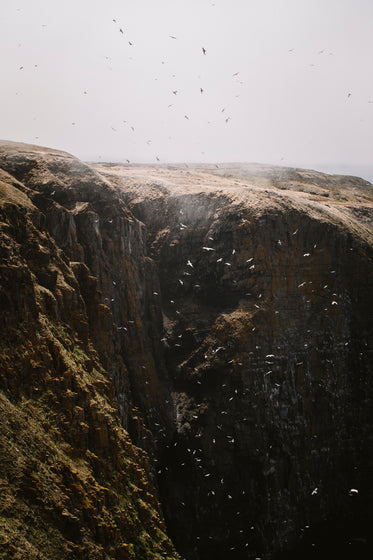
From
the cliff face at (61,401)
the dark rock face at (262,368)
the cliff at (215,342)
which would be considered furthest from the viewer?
the dark rock face at (262,368)

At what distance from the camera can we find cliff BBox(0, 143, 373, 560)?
11.8 metres

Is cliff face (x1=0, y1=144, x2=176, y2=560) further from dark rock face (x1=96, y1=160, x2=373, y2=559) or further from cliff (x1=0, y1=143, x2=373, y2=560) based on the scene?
dark rock face (x1=96, y1=160, x2=373, y2=559)

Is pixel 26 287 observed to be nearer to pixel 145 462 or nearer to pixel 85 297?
pixel 85 297

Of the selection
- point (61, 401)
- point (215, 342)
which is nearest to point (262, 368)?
point (215, 342)

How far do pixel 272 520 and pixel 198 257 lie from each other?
10792 mm

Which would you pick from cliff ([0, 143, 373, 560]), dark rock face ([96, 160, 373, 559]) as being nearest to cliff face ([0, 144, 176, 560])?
cliff ([0, 143, 373, 560])

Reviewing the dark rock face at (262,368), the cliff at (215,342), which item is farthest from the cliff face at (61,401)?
the dark rock face at (262,368)

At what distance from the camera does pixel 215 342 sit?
17.5 metres

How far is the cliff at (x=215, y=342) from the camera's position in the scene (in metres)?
11.8

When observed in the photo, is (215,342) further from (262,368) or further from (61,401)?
(61,401)

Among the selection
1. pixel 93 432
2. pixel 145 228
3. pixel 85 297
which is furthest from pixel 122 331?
pixel 93 432

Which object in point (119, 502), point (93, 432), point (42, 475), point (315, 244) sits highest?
point (315, 244)

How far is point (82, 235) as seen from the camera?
15.0 metres

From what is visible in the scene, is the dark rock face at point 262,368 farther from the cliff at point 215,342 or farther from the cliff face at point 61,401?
the cliff face at point 61,401
